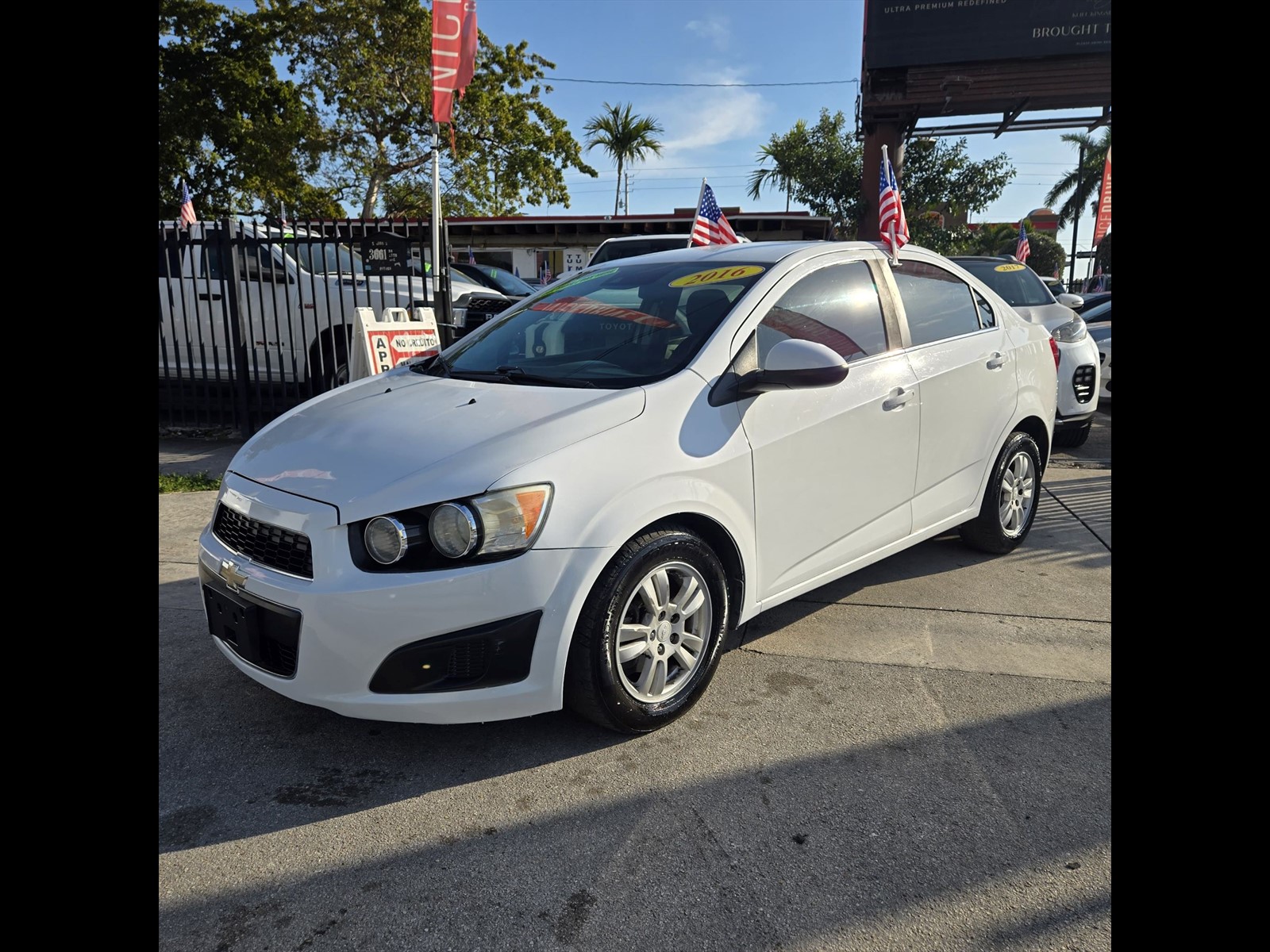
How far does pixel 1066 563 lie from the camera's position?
4797 millimetres

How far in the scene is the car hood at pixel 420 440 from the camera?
2576mm

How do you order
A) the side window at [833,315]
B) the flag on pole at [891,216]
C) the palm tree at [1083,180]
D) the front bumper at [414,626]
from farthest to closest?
the palm tree at [1083,180] < the flag on pole at [891,216] < the side window at [833,315] < the front bumper at [414,626]

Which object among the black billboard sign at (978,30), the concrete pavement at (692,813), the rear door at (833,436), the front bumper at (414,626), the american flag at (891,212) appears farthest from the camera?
the black billboard sign at (978,30)

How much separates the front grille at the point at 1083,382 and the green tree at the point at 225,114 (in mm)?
20577

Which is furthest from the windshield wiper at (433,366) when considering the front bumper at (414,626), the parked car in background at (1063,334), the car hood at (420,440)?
the parked car in background at (1063,334)

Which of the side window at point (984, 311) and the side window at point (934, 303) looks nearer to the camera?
the side window at point (934, 303)

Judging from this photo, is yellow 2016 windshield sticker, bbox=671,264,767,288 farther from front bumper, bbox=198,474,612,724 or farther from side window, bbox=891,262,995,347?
front bumper, bbox=198,474,612,724

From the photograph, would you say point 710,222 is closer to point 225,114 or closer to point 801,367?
point 801,367

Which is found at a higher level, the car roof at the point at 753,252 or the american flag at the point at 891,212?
the american flag at the point at 891,212

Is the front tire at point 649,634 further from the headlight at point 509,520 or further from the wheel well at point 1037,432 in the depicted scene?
the wheel well at point 1037,432

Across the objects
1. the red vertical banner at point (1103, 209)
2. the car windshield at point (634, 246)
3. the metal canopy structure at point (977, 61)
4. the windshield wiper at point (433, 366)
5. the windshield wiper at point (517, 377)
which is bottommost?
the windshield wiper at point (517, 377)

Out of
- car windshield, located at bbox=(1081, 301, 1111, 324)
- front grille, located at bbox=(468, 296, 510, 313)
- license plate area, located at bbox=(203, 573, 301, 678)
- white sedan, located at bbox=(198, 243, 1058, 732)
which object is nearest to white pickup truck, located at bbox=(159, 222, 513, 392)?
front grille, located at bbox=(468, 296, 510, 313)
